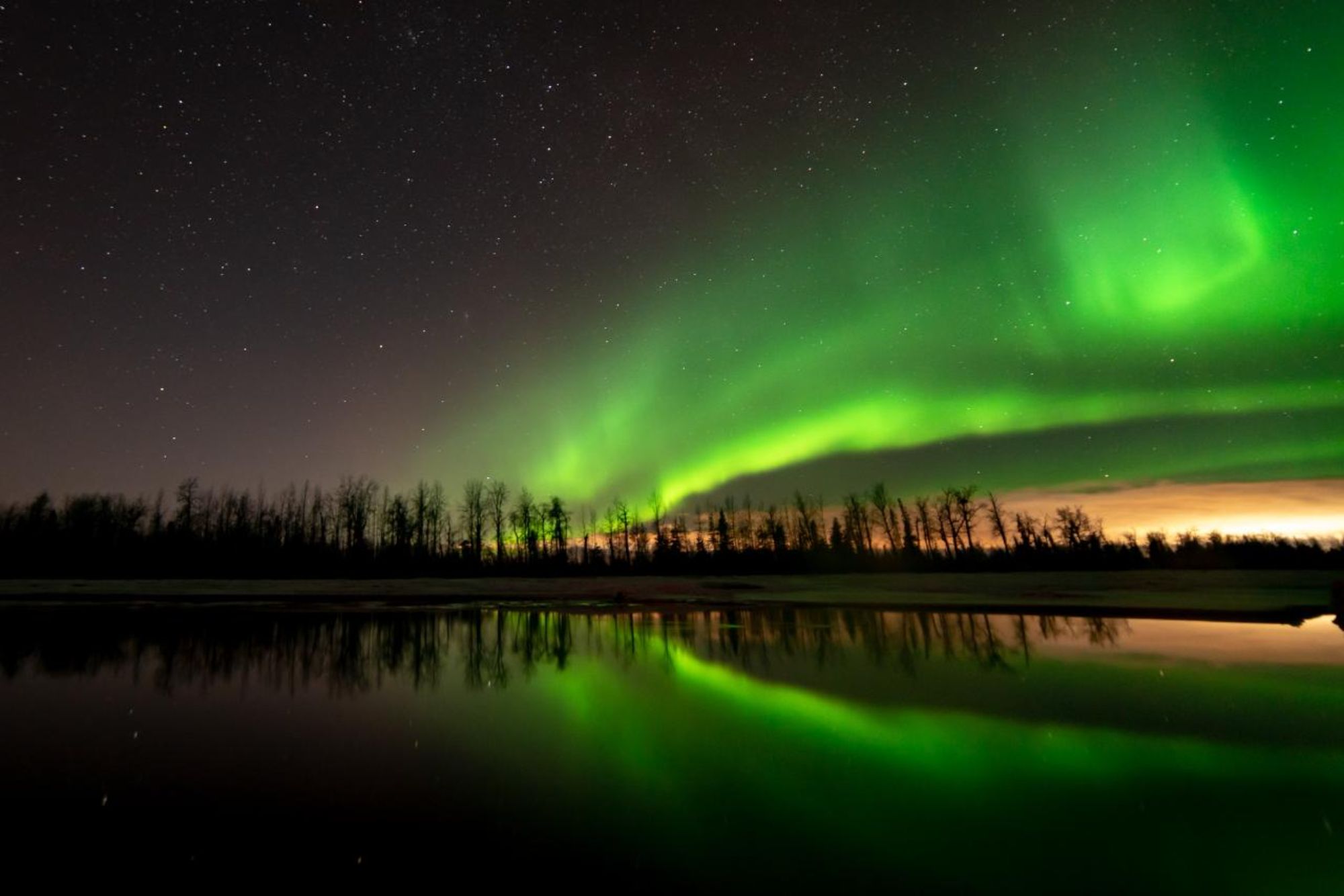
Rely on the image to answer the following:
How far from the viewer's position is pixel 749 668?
38.8 feet

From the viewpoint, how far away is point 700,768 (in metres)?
6.33

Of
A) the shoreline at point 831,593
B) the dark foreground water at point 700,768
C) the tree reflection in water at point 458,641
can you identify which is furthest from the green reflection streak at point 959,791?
the shoreline at point 831,593

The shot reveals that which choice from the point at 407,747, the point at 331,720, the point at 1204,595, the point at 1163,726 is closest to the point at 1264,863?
the point at 1163,726

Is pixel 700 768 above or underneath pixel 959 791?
above

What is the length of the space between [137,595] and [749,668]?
46.9m

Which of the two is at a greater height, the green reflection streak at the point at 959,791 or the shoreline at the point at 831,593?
the green reflection streak at the point at 959,791

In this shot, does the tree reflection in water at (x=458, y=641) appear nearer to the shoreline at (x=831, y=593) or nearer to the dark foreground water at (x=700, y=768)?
the dark foreground water at (x=700, y=768)

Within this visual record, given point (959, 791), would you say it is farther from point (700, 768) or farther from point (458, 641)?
point (458, 641)

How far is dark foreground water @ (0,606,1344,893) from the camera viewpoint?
4391mm

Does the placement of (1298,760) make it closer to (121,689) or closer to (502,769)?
(502,769)

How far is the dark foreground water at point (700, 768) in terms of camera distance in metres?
4.39

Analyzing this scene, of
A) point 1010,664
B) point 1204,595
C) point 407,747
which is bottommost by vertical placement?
point 1204,595

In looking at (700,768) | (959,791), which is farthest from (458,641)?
(959,791)

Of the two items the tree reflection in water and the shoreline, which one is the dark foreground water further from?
the shoreline
